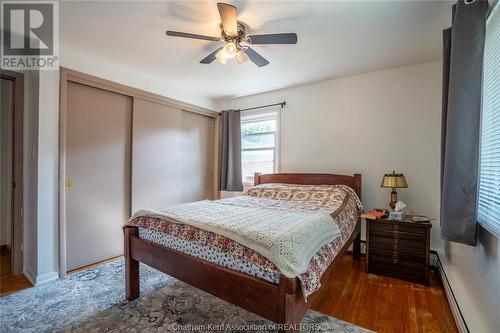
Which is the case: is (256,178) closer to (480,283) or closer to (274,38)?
(274,38)

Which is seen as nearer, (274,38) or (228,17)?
(228,17)

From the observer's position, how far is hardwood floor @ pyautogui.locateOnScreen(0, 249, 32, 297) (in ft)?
7.27

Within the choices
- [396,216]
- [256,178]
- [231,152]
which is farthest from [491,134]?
[231,152]

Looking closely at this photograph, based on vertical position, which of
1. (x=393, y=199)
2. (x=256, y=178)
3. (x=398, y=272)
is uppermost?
(x=256, y=178)

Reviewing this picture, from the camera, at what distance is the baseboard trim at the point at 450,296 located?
1.62m

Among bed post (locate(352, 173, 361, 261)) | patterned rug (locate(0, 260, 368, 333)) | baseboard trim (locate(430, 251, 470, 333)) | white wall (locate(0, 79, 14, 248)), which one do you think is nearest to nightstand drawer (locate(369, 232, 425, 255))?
baseboard trim (locate(430, 251, 470, 333))

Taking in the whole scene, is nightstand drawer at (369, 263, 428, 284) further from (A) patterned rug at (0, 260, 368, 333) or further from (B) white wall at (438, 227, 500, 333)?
(A) patterned rug at (0, 260, 368, 333)

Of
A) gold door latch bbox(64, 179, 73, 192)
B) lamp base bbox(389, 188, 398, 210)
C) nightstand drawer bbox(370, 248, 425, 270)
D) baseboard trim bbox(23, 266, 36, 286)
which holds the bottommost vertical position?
baseboard trim bbox(23, 266, 36, 286)

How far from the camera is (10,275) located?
8.21 ft

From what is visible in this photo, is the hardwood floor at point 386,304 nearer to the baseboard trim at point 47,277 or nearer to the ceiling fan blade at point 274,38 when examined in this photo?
the ceiling fan blade at point 274,38

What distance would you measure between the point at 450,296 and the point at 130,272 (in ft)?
8.91

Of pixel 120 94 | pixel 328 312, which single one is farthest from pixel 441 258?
pixel 120 94

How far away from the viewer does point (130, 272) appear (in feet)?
6.66

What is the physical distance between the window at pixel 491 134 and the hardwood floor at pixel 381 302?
88 cm
